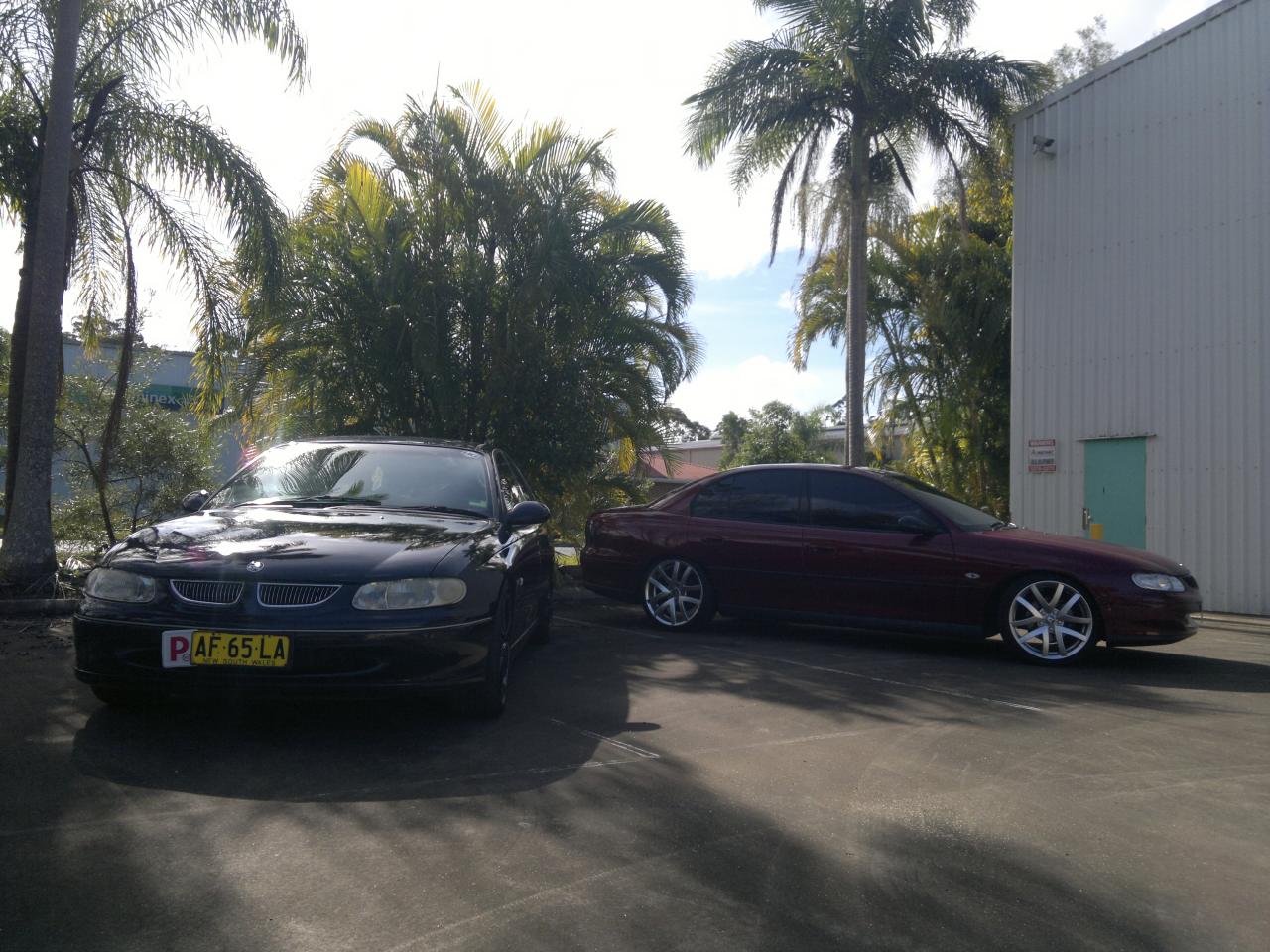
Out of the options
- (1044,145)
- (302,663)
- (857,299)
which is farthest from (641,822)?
(857,299)

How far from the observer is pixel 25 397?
892 cm

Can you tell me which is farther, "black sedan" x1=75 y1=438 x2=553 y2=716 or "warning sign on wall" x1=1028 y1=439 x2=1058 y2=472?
"warning sign on wall" x1=1028 y1=439 x2=1058 y2=472

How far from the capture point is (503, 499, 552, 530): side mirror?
18.9ft

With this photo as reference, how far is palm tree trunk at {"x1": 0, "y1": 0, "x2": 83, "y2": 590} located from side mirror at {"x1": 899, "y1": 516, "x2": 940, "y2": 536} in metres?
6.98

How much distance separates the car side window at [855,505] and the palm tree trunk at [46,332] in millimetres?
6381

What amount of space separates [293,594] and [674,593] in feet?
14.5

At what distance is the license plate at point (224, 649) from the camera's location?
169 inches

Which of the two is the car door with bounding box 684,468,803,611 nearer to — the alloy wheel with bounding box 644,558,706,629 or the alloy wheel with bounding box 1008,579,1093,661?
the alloy wheel with bounding box 644,558,706,629

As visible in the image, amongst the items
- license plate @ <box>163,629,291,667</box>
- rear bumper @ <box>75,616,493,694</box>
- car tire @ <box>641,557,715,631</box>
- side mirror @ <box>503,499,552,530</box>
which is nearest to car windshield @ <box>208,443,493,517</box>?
side mirror @ <box>503,499,552,530</box>

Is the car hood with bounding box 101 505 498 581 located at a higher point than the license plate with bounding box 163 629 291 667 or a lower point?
higher

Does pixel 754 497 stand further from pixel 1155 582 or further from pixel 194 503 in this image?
pixel 194 503

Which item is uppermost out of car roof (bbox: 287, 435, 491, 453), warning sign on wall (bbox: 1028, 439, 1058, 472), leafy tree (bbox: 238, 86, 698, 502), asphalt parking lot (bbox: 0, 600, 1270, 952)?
leafy tree (bbox: 238, 86, 698, 502)

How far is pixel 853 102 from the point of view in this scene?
16391 millimetres

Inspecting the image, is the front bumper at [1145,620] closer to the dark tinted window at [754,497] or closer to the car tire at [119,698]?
the dark tinted window at [754,497]
